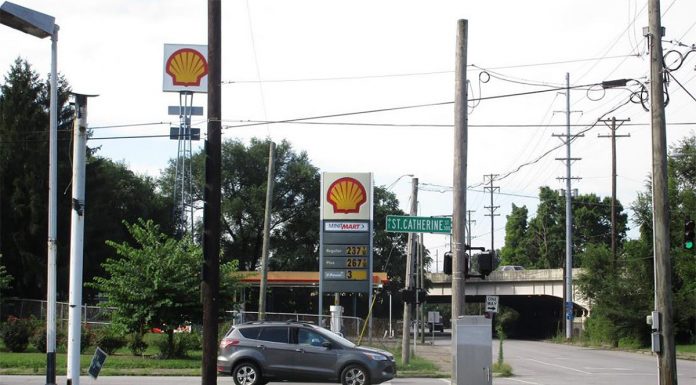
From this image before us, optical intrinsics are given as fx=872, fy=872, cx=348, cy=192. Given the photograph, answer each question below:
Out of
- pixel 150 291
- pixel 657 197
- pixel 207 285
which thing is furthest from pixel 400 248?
pixel 207 285

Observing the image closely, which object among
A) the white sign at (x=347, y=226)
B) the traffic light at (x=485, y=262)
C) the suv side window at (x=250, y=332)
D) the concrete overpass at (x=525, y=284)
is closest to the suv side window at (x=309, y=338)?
the suv side window at (x=250, y=332)

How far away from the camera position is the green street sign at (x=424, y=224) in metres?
24.2

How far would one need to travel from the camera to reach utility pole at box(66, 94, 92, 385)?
42.6ft

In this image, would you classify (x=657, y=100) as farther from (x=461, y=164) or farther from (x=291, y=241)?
(x=291, y=241)

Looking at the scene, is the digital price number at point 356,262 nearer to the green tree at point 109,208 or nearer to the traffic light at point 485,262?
the traffic light at point 485,262

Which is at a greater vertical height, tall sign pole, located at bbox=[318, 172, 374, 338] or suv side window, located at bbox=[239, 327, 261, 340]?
tall sign pole, located at bbox=[318, 172, 374, 338]

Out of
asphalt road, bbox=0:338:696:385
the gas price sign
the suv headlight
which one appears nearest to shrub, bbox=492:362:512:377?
asphalt road, bbox=0:338:696:385

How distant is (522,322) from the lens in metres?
101

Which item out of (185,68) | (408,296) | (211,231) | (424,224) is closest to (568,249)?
(185,68)

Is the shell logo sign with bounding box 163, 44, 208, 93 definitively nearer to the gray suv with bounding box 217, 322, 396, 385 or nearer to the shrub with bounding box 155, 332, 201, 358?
the shrub with bounding box 155, 332, 201, 358

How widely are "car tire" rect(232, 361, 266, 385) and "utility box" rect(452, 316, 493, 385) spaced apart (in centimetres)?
618

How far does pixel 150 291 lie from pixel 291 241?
54193 mm

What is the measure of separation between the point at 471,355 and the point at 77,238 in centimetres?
923

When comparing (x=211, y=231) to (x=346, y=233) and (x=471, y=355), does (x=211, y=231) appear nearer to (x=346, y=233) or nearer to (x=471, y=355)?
(x=471, y=355)
